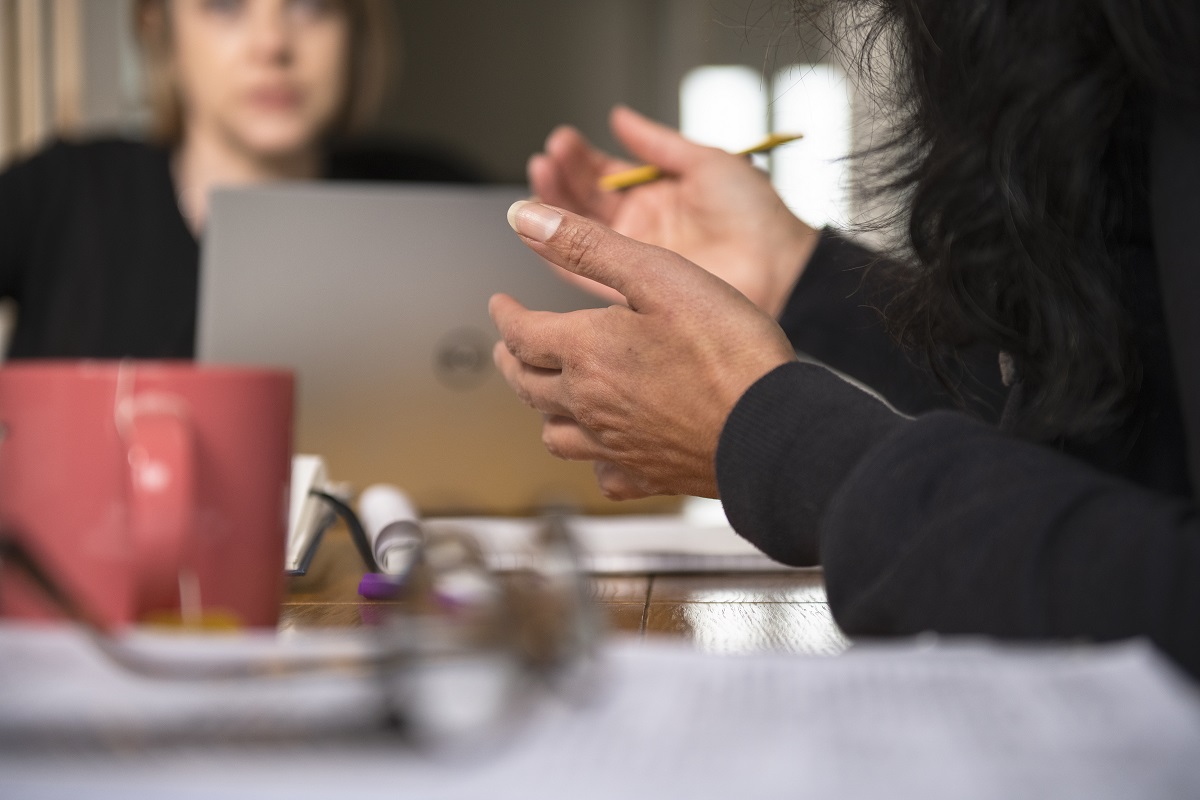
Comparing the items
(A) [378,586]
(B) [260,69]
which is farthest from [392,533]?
(B) [260,69]

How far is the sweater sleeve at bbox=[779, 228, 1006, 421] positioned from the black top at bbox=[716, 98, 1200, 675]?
25cm

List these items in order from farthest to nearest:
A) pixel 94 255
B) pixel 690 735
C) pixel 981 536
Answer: pixel 94 255
pixel 981 536
pixel 690 735

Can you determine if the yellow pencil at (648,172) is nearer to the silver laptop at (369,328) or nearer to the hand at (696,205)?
the hand at (696,205)

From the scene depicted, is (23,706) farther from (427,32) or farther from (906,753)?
(427,32)

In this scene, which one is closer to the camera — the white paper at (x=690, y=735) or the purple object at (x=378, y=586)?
the white paper at (x=690, y=735)

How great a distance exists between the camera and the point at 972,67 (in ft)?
1.54

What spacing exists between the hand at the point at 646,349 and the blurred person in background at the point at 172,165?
113 cm

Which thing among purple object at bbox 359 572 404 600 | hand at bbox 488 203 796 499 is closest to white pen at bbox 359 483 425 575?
purple object at bbox 359 572 404 600

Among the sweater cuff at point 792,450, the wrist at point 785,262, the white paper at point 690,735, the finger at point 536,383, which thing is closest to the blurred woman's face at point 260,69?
the wrist at point 785,262

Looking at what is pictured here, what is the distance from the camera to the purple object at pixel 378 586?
562mm

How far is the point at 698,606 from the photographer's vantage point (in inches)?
22.4

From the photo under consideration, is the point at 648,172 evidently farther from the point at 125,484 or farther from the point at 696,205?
the point at 125,484

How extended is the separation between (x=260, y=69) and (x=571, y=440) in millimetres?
1491

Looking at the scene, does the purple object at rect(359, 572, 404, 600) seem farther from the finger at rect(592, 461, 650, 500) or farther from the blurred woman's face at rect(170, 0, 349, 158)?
the blurred woman's face at rect(170, 0, 349, 158)
